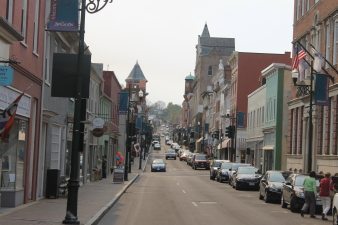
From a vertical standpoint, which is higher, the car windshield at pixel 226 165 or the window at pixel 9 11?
the window at pixel 9 11

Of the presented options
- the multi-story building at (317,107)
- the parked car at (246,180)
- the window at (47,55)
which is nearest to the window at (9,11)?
the window at (47,55)

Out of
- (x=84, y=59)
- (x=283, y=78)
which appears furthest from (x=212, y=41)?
(x=84, y=59)

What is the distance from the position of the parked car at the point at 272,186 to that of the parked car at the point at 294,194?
200cm

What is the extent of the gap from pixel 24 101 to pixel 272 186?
1397cm

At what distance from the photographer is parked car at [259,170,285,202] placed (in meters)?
30.7

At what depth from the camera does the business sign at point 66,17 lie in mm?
18205

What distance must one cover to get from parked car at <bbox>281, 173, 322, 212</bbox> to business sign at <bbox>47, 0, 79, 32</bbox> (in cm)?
1231

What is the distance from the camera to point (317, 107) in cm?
4306

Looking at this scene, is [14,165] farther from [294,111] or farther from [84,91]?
[294,111]

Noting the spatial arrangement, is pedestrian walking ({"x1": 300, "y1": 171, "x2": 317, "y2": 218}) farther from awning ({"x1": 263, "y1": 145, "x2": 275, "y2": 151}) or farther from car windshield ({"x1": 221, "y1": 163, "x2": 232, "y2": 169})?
awning ({"x1": 263, "y1": 145, "x2": 275, "y2": 151})

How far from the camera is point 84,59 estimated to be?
17125 mm

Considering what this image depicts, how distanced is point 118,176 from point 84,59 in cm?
2677

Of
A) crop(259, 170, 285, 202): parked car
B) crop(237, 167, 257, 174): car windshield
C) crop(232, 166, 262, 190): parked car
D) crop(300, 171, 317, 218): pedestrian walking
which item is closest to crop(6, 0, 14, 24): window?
crop(300, 171, 317, 218): pedestrian walking

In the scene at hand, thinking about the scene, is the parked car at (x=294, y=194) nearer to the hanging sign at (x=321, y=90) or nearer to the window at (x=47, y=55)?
the hanging sign at (x=321, y=90)
